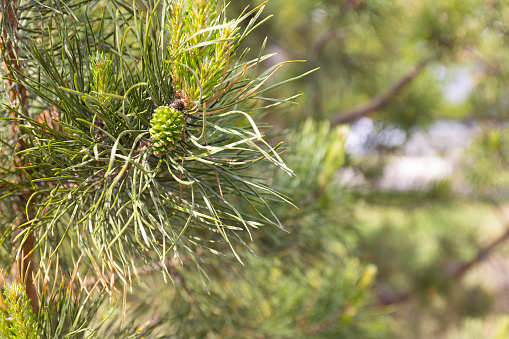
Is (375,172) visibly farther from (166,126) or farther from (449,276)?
(166,126)

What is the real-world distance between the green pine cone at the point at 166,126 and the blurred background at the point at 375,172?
0.33 ft

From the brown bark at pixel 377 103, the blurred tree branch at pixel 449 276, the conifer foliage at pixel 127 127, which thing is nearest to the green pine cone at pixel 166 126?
the conifer foliage at pixel 127 127

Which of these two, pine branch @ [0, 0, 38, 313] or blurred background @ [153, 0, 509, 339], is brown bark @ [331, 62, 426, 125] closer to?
blurred background @ [153, 0, 509, 339]

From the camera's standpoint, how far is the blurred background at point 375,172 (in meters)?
0.40

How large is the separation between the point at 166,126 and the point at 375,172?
2.92 ft

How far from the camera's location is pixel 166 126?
0.55ft

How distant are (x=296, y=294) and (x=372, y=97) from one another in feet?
2.21

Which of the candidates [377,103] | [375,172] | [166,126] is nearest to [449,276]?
[375,172]

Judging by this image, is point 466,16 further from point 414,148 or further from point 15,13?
point 15,13

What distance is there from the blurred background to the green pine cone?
0.10m

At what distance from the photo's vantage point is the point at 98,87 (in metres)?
0.17

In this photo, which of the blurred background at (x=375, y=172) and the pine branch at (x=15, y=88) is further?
the blurred background at (x=375, y=172)

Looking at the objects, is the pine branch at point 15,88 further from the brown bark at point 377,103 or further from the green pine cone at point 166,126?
the brown bark at point 377,103

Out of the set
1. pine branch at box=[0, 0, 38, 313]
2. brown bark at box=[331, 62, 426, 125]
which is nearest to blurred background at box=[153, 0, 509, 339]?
brown bark at box=[331, 62, 426, 125]
